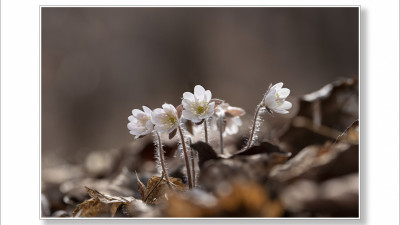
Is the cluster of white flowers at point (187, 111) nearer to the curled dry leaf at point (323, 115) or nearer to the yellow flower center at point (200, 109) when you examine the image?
the yellow flower center at point (200, 109)

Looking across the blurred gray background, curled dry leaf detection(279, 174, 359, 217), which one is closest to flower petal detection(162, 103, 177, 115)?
curled dry leaf detection(279, 174, 359, 217)

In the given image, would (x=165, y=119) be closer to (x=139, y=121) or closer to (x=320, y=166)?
(x=139, y=121)

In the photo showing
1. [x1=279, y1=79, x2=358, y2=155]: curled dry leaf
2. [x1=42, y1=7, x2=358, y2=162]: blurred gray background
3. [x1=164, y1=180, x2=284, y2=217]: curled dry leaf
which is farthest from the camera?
[x1=42, y1=7, x2=358, y2=162]: blurred gray background

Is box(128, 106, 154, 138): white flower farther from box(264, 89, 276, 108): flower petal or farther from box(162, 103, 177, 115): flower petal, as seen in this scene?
box(264, 89, 276, 108): flower petal

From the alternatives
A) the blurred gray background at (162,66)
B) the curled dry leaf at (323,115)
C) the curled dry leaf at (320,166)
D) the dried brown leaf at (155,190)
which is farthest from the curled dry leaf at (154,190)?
the blurred gray background at (162,66)
